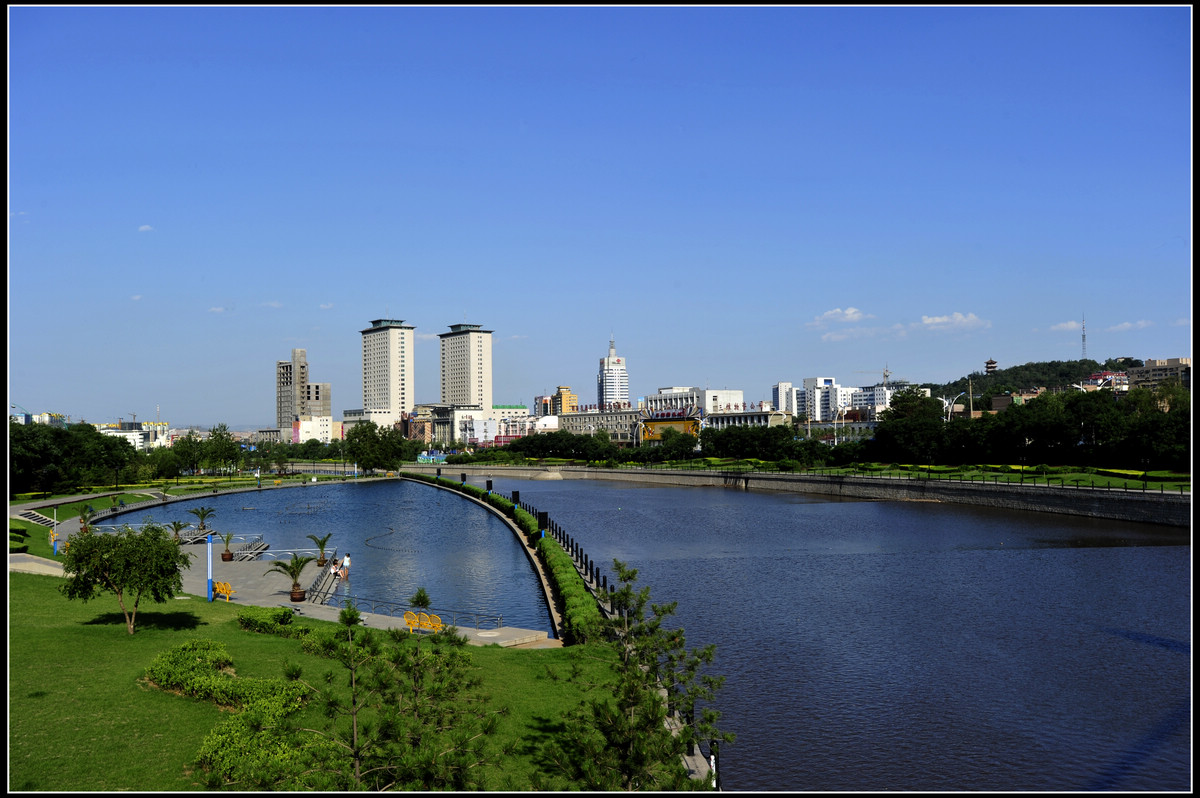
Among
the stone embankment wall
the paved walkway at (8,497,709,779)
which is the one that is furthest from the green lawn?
the stone embankment wall

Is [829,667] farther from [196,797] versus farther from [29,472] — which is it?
[29,472]

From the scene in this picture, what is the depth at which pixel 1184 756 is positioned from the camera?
18938mm

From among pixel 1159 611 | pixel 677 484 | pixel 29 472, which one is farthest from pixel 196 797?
pixel 677 484

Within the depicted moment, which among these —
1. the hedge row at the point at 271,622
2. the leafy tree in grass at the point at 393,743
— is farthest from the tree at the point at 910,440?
the leafy tree in grass at the point at 393,743

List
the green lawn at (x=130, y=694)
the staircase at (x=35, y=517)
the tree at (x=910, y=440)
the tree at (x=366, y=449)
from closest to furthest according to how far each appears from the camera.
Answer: the green lawn at (x=130, y=694), the staircase at (x=35, y=517), the tree at (x=910, y=440), the tree at (x=366, y=449)

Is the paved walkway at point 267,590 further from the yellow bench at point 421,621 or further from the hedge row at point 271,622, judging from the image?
the hedge row at point 271,622

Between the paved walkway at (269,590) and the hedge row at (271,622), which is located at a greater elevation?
the hedge row at (271,622)

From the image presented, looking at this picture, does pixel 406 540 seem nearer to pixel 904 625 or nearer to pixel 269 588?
pixel 269 588

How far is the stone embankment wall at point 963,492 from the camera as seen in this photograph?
54.5 metres

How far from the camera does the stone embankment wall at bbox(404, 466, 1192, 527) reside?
54.5 metres

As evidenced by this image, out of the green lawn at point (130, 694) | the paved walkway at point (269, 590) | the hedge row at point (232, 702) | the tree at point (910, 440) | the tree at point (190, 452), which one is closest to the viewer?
the hedge row at point (232, 702)

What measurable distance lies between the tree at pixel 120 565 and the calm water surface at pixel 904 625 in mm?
12070

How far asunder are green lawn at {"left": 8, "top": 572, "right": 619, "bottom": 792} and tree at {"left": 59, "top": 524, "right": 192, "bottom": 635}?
116cm

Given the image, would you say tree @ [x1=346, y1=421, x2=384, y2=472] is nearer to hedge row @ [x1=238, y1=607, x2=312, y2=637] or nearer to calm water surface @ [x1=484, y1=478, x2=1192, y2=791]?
calm water surface @ [x1=484, y1=478, x2=1192, y2=791]
